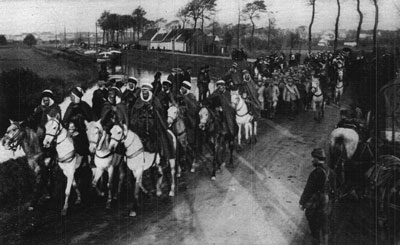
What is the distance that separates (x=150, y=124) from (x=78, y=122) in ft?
4.98

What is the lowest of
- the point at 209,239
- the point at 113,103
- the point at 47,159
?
the point at 209,239

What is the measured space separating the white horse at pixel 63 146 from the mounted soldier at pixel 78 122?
0.63ft

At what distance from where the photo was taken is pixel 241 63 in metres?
24.6

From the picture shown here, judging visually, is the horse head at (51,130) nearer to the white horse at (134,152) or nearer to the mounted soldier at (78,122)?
the mounted soldier at (78,122)

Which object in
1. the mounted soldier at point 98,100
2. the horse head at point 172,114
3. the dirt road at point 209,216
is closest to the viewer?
the dirt road at point 209,216

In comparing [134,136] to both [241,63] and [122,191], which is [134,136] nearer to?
[122,191]

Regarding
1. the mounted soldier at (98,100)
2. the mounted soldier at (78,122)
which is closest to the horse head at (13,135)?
the mounted soldier at (78,122)

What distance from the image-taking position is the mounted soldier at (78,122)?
840cm

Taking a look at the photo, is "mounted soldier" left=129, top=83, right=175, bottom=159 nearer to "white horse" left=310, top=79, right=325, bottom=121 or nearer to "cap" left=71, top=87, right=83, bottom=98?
"cap" left=71, top=87, right=83, bottom=98

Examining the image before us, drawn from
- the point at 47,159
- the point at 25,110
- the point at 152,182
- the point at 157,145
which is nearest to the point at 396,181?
the point at 157,145

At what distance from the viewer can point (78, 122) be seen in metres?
8.53

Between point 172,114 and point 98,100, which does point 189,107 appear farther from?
point 98,100

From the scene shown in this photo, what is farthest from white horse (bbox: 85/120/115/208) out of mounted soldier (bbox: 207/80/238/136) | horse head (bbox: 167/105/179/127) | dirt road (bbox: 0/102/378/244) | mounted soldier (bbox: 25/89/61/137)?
mounted soldier (bbox: 207/80/238/136)

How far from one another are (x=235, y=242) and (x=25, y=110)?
11876mm
